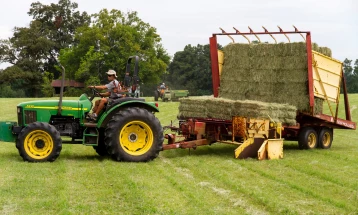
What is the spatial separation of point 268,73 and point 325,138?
216cm

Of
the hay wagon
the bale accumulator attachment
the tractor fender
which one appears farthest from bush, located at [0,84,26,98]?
the tractor fender

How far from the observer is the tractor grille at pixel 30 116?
439 inches

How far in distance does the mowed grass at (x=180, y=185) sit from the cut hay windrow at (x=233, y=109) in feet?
2.94

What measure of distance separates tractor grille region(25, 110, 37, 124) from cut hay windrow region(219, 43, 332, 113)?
531 cm

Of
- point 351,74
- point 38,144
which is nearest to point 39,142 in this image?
point 38,144

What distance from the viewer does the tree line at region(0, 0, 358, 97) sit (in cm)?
5956

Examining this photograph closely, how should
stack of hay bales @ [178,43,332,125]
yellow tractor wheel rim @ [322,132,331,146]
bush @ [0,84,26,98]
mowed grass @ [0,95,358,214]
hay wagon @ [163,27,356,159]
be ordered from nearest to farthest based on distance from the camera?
mowed grass @ [0,95,358,214], hay wagon @ [163,27,356,159], stack of hay bales @ [178,43,332,125], yellow tractor wheel rim @ [322,132,331,146], bush @ [0,84,26,98]

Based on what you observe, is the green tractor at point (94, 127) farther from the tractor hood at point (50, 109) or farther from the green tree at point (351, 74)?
the green tree at point (351, 74)

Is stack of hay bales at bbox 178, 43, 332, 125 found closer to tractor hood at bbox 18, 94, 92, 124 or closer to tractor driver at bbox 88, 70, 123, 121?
tractor driver at bbox 88, 70, 123, 121

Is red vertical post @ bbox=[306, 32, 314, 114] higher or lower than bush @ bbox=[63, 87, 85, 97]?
lower

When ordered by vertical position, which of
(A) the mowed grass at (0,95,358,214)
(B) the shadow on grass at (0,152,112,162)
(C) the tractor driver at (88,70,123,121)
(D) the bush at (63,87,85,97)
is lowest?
(A) the mowed grass at (0,95,358,214)

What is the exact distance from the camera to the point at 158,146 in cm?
1128

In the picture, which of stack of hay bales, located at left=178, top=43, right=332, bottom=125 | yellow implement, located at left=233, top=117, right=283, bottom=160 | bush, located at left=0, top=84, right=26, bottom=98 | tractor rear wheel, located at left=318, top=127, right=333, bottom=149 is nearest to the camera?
yellow implement, located at left=233, top=117, right=283, bottom=160

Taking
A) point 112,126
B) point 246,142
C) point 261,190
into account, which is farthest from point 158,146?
point 261,190
